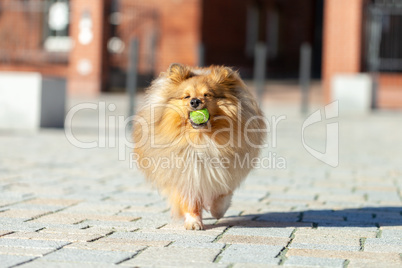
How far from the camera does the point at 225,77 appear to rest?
5344 mm

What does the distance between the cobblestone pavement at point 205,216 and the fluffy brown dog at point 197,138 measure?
0.82 ft

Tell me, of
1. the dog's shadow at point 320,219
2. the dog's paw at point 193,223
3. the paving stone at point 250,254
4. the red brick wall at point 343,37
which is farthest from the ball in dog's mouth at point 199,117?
the red brick wall at point 343,37

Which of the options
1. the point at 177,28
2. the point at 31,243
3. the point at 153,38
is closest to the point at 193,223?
the point at 31,243

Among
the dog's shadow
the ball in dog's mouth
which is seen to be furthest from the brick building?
the ball in dog's mouth

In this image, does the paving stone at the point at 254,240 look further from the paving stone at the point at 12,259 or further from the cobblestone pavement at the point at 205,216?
the paving stone at the point at 12,259

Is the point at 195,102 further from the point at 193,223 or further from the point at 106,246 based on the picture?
the point at 106,246

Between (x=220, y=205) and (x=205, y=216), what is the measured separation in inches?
17.6

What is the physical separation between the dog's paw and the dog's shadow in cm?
11

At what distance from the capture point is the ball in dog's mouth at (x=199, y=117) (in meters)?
5.11

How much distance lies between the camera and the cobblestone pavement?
4203mm

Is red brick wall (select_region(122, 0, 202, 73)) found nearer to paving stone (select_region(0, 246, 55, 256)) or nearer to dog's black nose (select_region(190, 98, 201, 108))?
dog's black nose (select_region(190, 98, 201, 108))

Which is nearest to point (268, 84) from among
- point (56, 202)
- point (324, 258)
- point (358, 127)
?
point (358, 127)

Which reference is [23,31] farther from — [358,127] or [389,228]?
[389,228]

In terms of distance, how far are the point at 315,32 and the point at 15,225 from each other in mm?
32435
